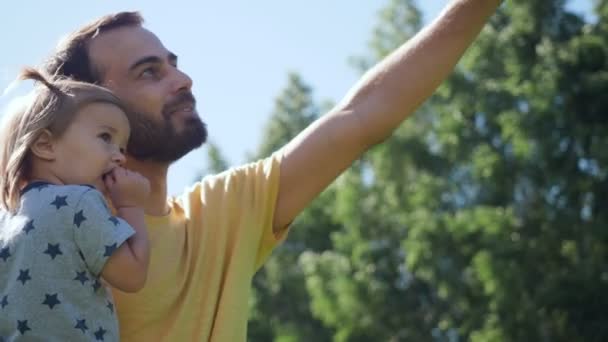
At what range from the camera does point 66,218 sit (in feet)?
8.50

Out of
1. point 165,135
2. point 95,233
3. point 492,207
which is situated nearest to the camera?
point 95,233

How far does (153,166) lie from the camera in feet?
11.3

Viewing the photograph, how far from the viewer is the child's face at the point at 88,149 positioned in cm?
272

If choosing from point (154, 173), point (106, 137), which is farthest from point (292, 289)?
point (106, 137)

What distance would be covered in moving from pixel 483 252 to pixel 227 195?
13982 mm

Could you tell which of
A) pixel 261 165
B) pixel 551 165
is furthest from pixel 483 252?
pixel 261 165

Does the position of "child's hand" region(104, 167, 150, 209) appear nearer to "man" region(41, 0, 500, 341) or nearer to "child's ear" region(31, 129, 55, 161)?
"child's ear" region(31, 129, 55, 161)

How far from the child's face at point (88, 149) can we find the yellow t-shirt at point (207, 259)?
0.44 metres

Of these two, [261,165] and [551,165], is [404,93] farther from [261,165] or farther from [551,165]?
[551,165]

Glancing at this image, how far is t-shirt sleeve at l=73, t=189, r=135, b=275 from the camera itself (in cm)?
257

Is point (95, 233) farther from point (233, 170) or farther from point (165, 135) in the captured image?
point (233, 170)

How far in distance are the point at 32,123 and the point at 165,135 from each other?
2.24 feet

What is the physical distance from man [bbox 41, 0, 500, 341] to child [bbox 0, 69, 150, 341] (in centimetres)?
44

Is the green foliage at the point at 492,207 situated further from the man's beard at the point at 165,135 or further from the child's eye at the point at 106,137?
the child's eye at the point at 106,137
